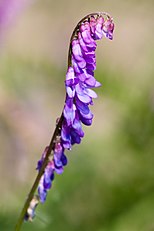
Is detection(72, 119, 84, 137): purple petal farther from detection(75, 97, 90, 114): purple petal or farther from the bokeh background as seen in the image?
the bokeh background

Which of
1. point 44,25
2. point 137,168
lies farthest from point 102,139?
point 44,25

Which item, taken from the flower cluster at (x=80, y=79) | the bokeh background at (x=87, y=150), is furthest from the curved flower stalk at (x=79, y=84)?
the bokeh background at (x=87, y=150)

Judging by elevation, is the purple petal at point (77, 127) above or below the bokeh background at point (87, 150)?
below

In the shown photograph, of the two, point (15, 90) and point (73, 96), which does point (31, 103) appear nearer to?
point (15, 90)

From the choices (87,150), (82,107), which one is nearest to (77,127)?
(82,107)

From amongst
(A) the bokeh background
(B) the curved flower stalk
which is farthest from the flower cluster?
(A) the bokeh background

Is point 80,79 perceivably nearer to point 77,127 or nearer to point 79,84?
point 79,84

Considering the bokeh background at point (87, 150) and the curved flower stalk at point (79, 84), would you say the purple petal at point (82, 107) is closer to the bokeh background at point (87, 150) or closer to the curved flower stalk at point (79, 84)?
the curved flower stalk at point (79, 84)
